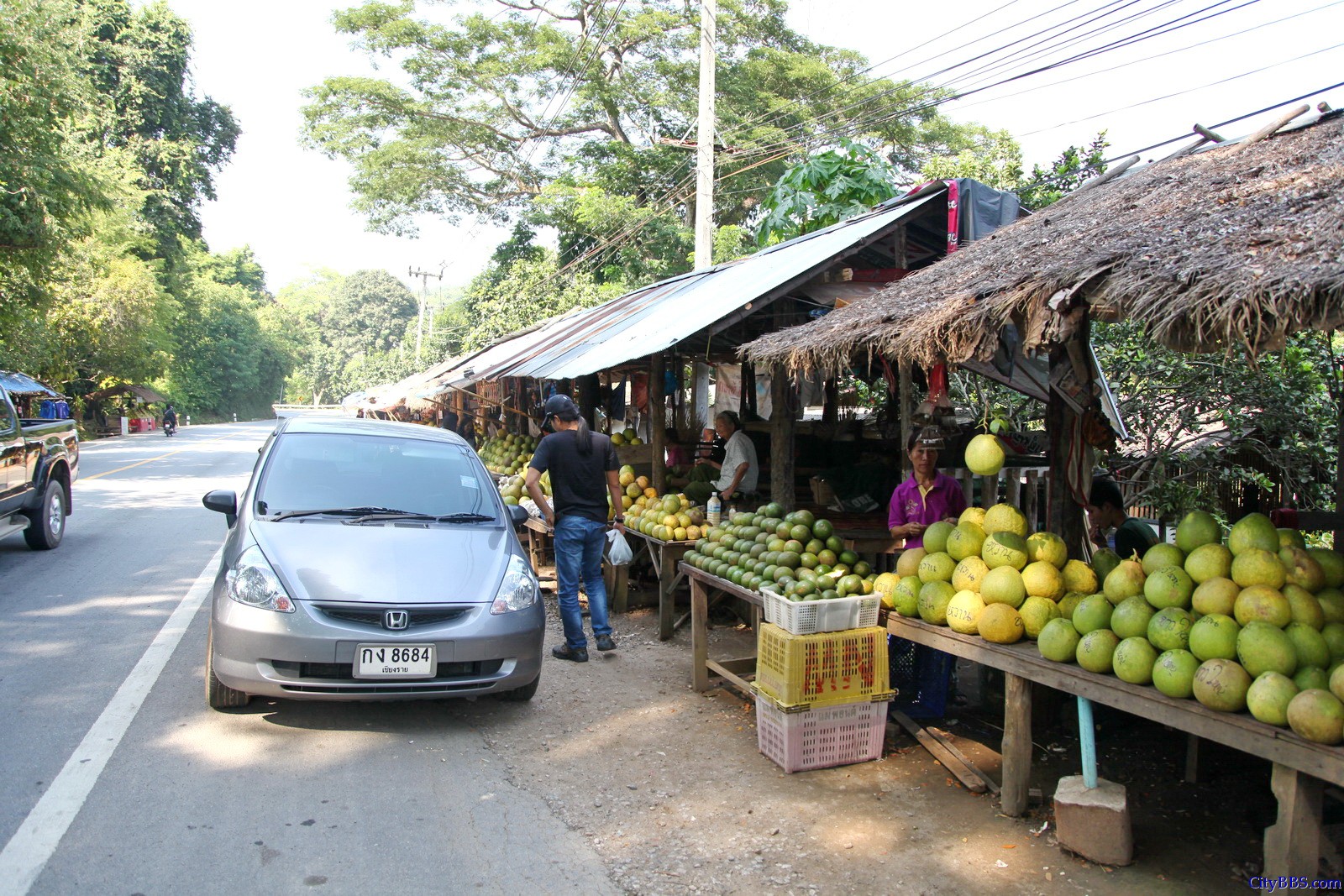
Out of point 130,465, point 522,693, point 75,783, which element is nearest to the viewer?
point 75,783

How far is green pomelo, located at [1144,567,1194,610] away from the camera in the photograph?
379 cm

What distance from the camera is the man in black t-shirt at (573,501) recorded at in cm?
655

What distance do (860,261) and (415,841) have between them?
6916 millimetres

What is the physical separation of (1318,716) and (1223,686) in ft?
1.13

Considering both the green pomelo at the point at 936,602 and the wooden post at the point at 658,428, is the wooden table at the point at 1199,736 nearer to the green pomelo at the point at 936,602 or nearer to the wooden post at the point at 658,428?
the green pomelo at the point at 936,602

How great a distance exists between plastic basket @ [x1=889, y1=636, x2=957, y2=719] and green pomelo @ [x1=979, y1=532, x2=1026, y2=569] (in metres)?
1.00

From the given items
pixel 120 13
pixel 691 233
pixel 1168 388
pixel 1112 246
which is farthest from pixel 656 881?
pixel 120 13

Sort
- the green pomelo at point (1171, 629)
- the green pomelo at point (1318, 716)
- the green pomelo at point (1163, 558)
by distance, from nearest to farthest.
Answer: the green pomelo at point (1318, 716) → the green pomelo at point (1171, 629) → the green pomelo at point (1163, 558)

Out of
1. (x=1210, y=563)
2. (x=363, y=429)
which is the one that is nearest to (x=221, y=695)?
(x=363, y=429)

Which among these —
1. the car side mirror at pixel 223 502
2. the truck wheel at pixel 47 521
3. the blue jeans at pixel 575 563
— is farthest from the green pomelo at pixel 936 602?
the truck wheel at pixel 47 521

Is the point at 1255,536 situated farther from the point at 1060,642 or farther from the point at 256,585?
the point at 256,585

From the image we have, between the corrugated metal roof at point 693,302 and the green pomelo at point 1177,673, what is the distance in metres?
4.21

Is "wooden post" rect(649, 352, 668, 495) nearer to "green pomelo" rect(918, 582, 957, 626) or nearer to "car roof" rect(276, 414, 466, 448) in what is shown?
"car roof" rect(276, 414, 466, 448)

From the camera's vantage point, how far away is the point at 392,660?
15.1ft
